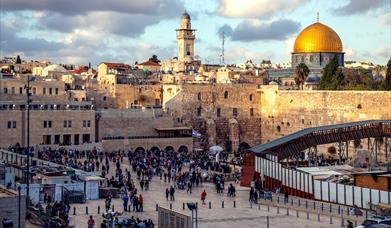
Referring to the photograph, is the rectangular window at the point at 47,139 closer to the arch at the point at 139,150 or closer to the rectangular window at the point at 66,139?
the rectangular window at the point at 66,139

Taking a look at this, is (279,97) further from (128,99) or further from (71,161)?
(71,161)

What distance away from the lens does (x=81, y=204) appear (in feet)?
81.0

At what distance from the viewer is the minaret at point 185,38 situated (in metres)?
80.3

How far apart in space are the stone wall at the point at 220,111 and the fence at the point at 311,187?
21768mm

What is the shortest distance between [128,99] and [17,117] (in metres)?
13.7

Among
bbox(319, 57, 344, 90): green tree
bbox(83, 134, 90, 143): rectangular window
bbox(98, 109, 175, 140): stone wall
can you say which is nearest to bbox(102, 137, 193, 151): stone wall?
bbox(83, 134, 90, 143): rectangular window

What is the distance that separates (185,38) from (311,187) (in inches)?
2195

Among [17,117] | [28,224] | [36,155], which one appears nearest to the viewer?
[28,224]

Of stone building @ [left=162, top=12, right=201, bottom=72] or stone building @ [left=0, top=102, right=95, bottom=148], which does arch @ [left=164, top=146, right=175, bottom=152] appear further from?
stone building @ [left=162, top=12, right=201, bottom=72]

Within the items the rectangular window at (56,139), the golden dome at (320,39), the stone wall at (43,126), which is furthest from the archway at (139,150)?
the golden dome at (320,39)

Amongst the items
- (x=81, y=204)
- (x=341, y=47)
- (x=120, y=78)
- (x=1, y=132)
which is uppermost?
(x=341, y=47)

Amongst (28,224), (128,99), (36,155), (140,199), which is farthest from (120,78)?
(28,224)

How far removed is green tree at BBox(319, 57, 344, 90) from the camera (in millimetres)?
53438

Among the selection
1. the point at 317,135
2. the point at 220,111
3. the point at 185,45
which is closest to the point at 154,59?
the point at 185,45
